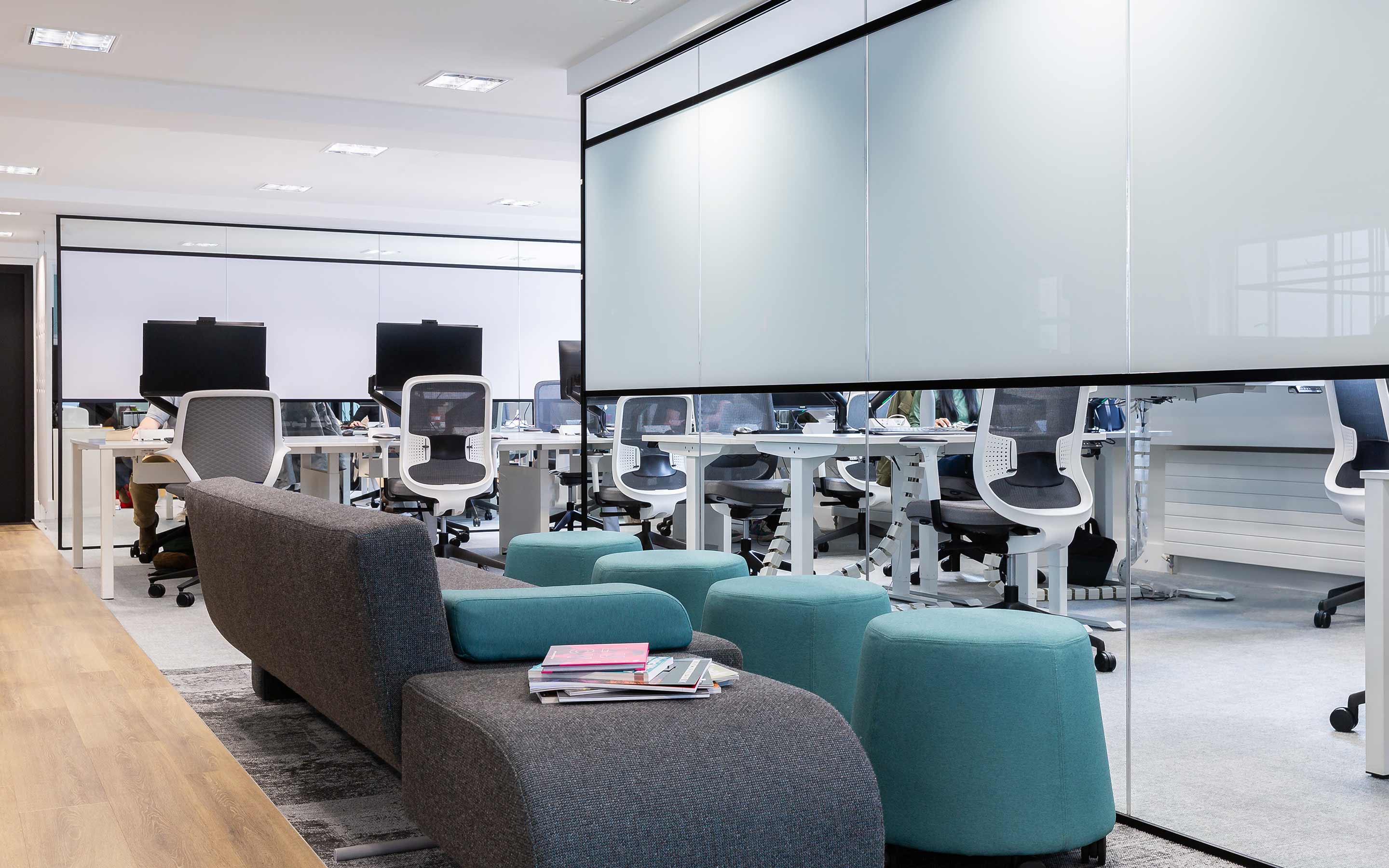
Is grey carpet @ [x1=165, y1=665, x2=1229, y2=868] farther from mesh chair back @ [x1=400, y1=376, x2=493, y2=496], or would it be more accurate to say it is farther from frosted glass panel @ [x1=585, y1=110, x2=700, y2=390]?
mesh chair back @ [x1=400, y1=376, x2=493, y2=496]

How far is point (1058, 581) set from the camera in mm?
3311

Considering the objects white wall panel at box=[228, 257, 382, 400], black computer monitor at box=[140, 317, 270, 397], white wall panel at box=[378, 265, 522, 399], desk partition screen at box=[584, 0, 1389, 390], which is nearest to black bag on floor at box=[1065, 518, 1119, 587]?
desk partition screen at box=[584, 0, 1389, 390]

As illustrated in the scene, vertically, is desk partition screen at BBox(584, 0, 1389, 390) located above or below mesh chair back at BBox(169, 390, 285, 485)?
above

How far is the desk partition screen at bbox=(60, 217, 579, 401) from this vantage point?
982 cm

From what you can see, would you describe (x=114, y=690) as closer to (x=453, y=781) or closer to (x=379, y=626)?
(x=379, y=626)

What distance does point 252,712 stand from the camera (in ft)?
13.5

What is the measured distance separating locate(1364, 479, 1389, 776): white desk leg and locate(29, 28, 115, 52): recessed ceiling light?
17.4 ft

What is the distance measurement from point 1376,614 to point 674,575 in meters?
1.95

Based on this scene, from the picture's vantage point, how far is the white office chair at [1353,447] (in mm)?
2578

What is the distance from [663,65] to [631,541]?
2233 millimetres

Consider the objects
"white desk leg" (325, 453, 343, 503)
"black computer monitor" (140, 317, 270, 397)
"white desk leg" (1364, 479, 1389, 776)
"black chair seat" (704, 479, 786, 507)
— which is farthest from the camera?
"white desk leg" (325, 453, 343, 503)

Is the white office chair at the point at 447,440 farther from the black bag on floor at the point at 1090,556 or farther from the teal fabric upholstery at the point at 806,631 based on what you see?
the black bag on floor at the point at 1090,556

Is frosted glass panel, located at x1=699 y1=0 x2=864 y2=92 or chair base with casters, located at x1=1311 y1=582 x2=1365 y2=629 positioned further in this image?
frosted glass panel, located at x1=699 y1=0 x2=864 y2=92

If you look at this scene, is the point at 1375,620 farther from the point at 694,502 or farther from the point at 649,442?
the point at 649,442
